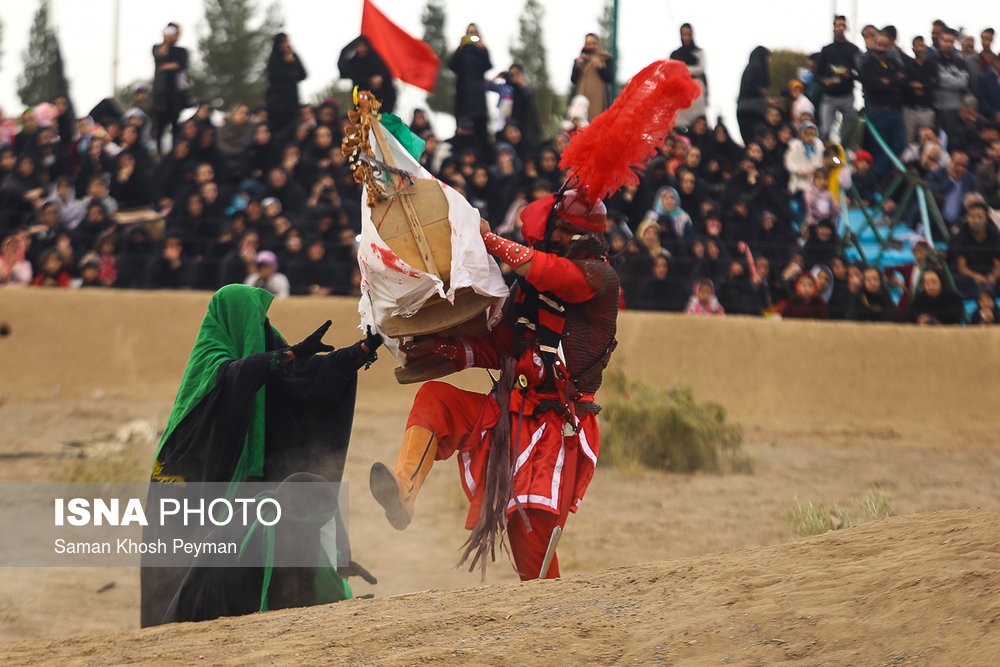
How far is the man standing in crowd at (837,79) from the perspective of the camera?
12383 mm

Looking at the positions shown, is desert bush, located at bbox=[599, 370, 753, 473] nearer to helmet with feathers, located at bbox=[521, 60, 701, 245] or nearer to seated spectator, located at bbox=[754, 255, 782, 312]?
seated spectator, located at bbox=[754, 255, 782, 312]

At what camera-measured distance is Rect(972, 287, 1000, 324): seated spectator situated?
36.9 ft

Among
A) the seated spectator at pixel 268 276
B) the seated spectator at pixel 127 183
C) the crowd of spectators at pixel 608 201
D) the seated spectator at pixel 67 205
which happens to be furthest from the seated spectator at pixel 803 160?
the seated spectator at pixel 67 205

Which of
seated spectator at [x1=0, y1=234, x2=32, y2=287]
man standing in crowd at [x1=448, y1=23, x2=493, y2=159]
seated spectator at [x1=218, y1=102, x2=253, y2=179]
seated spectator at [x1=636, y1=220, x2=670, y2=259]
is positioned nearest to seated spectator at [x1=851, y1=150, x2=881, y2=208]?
seated spectator at [x1=636, y1=220, x2=670, y2=259]

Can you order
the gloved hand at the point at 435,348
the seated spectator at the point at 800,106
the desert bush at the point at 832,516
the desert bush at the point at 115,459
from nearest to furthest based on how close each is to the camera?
the gloved hand at the point at 435,348, the desert bush at the point at 832,516, the desert bush at the point at 115,459, the seated spectator at the point at 800,106

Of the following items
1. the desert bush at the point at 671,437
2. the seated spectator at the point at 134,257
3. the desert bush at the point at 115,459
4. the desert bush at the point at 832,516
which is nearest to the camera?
the desert bush at the point at 832,516

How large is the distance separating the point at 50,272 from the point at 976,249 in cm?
878

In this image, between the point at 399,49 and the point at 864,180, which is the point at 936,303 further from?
the point at 399,49

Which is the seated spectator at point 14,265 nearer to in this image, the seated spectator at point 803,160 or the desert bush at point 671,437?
the desert bush at point 671,437

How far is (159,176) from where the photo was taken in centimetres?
1212

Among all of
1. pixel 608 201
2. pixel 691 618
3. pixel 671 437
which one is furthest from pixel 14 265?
pixel 691 618

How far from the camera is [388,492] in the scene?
195 inches

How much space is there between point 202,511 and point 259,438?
414 millimetres

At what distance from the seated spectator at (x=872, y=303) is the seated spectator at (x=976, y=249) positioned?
65cm
